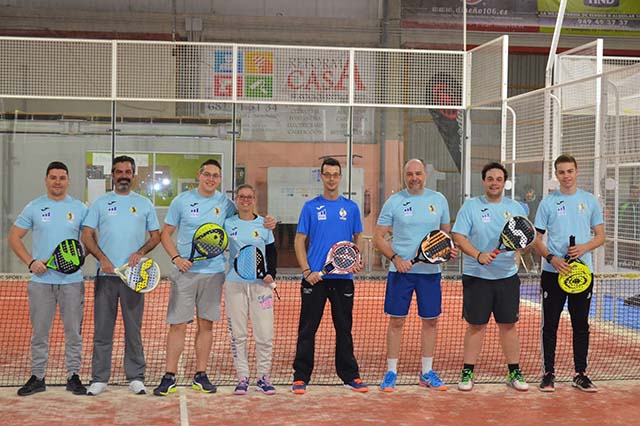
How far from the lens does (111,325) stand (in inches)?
261

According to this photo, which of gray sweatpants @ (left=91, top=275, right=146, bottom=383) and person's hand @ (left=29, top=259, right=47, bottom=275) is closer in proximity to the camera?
person's hand @ (left=29, top=259, right=47, bottom=275)

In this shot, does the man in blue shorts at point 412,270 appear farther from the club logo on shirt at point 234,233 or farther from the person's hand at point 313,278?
the club logo on shirt at point 234,233

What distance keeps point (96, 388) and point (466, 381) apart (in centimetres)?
314

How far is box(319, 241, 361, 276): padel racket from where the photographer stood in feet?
21.7

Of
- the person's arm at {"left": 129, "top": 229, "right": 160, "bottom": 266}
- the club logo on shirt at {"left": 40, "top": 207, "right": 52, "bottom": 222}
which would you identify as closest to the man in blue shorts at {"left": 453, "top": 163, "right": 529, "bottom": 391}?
the person's arm at {"left": 129, "top": 229, "right": 160, "bottom": 266}

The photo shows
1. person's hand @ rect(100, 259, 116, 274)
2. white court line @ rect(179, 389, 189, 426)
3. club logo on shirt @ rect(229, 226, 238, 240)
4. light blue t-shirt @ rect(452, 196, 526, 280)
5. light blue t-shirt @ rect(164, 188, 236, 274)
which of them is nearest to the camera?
white court line @ rect(179, 389, 189, 426)

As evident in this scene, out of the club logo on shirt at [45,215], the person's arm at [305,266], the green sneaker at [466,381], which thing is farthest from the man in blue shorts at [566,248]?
the club logo on shirt at [45,215]

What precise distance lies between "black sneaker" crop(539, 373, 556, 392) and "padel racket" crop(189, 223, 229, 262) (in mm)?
3015

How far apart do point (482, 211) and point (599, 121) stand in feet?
13.1

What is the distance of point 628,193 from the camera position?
12.5 metres

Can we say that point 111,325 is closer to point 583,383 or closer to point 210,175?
point 210,175

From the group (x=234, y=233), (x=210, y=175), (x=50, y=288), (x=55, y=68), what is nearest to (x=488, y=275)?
(x=234, y=233)

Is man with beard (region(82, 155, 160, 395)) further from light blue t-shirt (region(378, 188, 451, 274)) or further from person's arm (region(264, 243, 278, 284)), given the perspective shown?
light blue t-shirt (region(378, 188, 451, 274))

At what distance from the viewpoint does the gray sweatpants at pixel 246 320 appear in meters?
6.64
